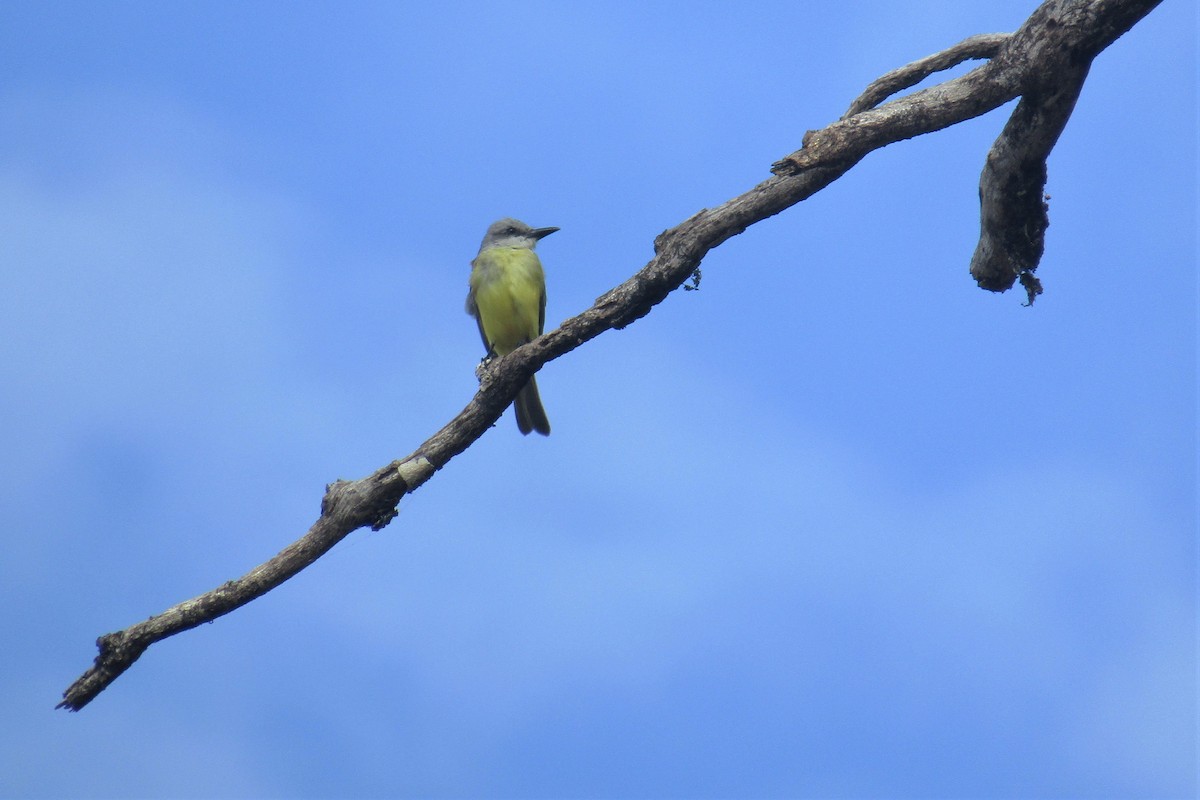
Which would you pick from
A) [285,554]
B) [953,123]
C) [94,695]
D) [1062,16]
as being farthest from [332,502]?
[1062,16]

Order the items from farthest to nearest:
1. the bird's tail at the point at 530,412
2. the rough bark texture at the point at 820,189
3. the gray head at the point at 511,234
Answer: the gray head at the point at 511,234, the bird's tail at the point at 530,412, the rough bark texture at the point at 820,189

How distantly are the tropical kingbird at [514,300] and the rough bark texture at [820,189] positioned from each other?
2282 millimetres

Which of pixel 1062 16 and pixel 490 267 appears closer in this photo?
pixel 1062 16

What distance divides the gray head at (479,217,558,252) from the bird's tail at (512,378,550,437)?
3.23ft

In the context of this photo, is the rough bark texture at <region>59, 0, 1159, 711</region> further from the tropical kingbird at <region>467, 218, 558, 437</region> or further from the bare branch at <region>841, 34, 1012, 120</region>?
the tropical kingbird at <region>467, 218, 558, 437</region>

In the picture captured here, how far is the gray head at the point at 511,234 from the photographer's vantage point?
7984mm

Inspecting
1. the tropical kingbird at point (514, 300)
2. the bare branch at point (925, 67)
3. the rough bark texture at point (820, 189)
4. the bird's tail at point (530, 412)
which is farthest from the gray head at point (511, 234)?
the bare branch at point (925, 67)

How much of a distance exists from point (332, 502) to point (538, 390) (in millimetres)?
2552

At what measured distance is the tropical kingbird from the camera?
769 cm

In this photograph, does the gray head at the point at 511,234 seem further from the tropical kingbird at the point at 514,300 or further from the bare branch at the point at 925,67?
the bare branch at the point at 925,67

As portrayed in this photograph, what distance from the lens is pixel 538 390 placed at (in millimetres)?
7742

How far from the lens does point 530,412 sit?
768 cm

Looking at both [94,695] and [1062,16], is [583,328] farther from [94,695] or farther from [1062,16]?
[94,695]

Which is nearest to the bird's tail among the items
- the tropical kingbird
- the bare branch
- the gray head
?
the tropical kingbird
